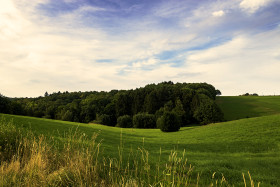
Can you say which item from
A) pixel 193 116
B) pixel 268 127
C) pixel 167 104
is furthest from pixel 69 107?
pixel 268 127

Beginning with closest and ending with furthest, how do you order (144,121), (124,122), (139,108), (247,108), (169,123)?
(169,123)
(144,121)
(124,122)
(247,108)
(139,108)

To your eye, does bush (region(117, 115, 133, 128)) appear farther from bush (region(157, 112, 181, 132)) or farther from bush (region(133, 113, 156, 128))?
bush (region(157, 112, 181, 132))

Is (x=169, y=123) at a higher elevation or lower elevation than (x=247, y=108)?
lower

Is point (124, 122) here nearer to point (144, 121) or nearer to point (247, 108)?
point (144, 121)

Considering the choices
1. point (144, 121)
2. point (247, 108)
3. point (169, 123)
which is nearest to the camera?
point (169, 123)

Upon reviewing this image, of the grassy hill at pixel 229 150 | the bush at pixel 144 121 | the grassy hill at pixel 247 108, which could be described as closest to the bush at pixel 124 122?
the bush at pixel 144 121

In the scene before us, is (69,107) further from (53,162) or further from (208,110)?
(53,162)

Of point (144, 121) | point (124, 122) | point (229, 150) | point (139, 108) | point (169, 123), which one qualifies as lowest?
point (124, 122)

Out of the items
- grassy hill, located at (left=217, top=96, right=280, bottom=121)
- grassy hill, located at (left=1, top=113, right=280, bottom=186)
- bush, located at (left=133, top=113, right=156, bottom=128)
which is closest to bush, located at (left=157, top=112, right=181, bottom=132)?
grassy hill, located at (left=1, top=113, right=280, bottom=186)

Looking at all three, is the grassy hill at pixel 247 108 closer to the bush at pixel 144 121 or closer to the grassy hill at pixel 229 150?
the bush at pixel 144 121

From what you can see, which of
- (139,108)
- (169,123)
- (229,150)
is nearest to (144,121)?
(139,108)

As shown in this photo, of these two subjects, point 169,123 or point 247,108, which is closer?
point 169,123

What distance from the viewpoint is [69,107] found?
82.9 m

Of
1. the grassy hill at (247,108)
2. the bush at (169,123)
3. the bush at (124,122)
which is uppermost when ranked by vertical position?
the grassy hill at (247,108)
